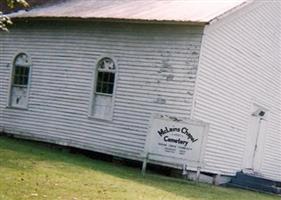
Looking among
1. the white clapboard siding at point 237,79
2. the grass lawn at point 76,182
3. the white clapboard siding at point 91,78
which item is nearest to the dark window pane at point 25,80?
the white clapboard siding at point 91,78

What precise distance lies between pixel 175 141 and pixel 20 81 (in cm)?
781

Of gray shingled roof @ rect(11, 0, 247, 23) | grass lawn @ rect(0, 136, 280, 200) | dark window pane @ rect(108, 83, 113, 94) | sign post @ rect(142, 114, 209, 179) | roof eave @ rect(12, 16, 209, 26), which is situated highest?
gray shingled roof @ rect(11, 0, 247, 23)

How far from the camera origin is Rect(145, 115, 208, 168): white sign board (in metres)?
16.5

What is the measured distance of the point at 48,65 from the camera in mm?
21000

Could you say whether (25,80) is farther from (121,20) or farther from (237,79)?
(237,79)

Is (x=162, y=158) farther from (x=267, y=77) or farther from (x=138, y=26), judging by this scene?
(x=267, y=77)

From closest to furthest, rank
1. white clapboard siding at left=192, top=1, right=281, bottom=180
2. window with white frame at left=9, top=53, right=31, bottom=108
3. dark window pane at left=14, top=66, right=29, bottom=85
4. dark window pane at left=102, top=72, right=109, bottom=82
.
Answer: white clapboard siding at left=192, top=1, right=281, bottom=180 < dark window pane at left=102, top=72, right=109, bottom=82 < window with white frame at left=9, top=53, right=31, bottom=108 < dark window pane at left=14, top=66, right=29, bottom=85

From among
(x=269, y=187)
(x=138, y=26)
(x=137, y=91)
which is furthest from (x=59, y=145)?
(x=269, y=187)

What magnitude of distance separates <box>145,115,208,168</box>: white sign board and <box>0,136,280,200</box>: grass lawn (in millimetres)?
619

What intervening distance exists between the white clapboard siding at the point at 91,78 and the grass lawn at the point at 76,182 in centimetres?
179

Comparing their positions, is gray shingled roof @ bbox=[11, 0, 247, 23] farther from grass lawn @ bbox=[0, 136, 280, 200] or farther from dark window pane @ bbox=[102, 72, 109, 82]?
grass lawn @ bbox=[0, 136, 280, 200]

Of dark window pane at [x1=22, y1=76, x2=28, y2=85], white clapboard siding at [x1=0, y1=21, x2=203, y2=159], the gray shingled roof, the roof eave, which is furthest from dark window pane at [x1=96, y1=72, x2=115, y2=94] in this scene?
dark window pane at [x1=22, y1=76, x2=28, y2=85]

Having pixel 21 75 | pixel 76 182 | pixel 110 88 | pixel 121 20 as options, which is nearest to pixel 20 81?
pixel 21 75

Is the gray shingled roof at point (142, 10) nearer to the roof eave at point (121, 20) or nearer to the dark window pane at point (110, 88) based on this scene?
the roof eave at point (121, 20)
